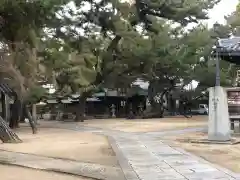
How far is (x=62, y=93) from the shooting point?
43469 millimetres

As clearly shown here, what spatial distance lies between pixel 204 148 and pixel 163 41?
24569 mm

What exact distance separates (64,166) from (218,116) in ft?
26.5

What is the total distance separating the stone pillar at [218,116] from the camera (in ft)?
58.1

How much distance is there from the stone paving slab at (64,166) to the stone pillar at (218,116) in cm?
719

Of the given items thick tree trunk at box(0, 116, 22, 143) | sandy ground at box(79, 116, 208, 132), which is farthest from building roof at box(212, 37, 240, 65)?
thick tree trunk at box(0, 116, 22, 143)

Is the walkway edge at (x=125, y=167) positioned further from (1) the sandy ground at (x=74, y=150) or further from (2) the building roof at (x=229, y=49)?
(2) the building roof at (x=229, y=49)

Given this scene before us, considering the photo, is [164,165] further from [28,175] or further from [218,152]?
[218,152]

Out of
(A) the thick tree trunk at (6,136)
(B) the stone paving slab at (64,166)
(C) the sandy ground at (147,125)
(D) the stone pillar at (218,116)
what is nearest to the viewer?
(B) the stone paving slab at (64,166)

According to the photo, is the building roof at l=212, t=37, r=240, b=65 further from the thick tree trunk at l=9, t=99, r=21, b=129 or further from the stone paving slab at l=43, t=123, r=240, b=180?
the thick tree trunk at l=9, t=99, r=21, b=129

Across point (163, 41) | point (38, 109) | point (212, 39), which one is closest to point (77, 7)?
point (163, 41)

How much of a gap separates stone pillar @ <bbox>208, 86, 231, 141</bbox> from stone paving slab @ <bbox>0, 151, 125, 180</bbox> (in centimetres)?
719

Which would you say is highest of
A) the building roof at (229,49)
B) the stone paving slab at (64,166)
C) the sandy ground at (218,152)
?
the building roof at (229,49)

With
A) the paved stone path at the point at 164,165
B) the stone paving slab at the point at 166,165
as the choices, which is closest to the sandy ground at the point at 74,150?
the paved stone path at the point at 164,165

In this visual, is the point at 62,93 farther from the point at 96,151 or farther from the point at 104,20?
the point at 96,151
